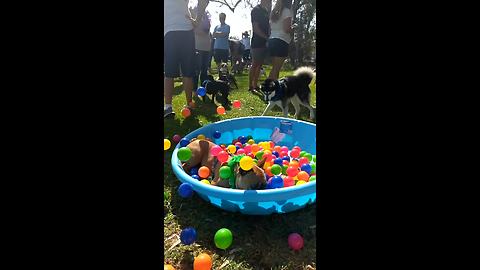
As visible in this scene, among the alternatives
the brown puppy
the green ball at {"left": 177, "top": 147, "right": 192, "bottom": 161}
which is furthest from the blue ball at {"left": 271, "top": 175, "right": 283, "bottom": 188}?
the green ball at {"left": 177, "top": 147, "right": 192, "bottom": 161}

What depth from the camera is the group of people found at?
351cm

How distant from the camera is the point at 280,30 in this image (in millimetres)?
4496

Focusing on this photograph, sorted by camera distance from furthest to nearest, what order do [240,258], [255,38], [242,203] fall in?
[255,38] < [242,203] < [240,258]

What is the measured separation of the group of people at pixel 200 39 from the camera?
138 inches

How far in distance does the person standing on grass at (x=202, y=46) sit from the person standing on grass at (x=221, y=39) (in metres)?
1.92

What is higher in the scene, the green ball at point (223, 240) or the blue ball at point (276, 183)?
the blue ball at point (276, 183)

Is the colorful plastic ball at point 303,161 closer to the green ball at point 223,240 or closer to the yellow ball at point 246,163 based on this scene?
the yellow ball at point 246,163

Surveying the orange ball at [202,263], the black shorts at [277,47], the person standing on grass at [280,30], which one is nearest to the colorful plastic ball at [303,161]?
the orange ball at [202,263]
